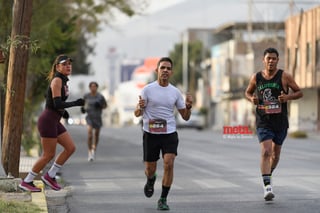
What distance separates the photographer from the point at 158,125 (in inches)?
442

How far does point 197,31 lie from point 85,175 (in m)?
102

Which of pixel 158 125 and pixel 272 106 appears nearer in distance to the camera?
pixel 158 125

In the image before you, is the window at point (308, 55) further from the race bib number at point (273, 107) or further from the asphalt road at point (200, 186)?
the race bib number at point (273, 107)

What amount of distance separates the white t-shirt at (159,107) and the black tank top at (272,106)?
1471mm

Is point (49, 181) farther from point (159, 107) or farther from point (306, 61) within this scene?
point (306, 61)

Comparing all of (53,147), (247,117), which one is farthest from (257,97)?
(247,117)

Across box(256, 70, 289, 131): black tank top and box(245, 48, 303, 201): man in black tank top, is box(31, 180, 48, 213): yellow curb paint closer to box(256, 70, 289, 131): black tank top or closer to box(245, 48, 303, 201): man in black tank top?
box(245, 48, 303, 201): man in black tank top

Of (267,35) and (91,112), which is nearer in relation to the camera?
(91,112)

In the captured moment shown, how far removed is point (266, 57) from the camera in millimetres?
12289

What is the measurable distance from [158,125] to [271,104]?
1.81 m

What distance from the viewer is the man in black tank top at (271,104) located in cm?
1214

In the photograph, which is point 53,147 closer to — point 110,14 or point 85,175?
point 85,175

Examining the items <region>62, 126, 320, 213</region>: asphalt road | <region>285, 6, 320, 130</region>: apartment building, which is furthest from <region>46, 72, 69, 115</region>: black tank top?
<region>285, 6, 320, 130</region>: apartment building

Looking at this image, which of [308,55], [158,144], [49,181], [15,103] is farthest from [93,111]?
[308,55]
